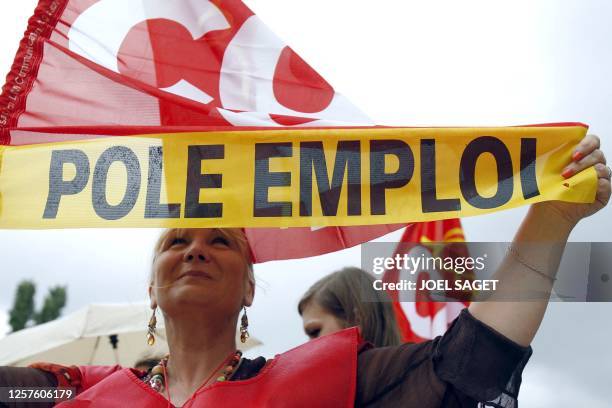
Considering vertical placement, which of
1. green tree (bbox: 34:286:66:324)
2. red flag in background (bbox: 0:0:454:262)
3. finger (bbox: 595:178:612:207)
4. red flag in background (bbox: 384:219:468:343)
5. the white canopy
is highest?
red flag in background (bbox: 0:0:454:262)

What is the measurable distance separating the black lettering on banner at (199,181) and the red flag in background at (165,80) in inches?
3.6

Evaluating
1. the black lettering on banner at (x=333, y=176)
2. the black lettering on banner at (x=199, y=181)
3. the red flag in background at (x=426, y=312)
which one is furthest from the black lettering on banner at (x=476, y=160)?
the red flag in background at (x=426, y=312)

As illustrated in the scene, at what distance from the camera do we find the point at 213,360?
7.59ft

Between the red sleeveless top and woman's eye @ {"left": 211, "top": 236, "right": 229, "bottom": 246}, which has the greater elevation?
woman's eye @ {"left": 211, "top": 236, "right": 229, "bottom": 246}

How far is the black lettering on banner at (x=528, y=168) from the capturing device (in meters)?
2.06

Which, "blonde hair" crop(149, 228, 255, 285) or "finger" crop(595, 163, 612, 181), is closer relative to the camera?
"finger" crop(595, 163, 612, 181)

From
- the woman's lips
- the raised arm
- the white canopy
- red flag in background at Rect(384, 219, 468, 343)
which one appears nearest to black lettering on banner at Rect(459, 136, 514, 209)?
the raised arm

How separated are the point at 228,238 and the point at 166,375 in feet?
1.53

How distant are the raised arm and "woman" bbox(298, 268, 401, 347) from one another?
111 centimetres

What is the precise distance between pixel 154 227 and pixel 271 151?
40cm

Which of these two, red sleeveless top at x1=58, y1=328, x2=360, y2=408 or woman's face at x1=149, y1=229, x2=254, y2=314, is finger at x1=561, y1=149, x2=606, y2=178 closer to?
red sleeveless top at x1=58, y1=328, x2=360, y2=408

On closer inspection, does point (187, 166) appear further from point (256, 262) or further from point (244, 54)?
point (244, 54)

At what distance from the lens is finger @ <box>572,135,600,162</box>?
6.70 feet

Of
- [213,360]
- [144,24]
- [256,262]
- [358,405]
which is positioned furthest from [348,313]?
[144,24]
